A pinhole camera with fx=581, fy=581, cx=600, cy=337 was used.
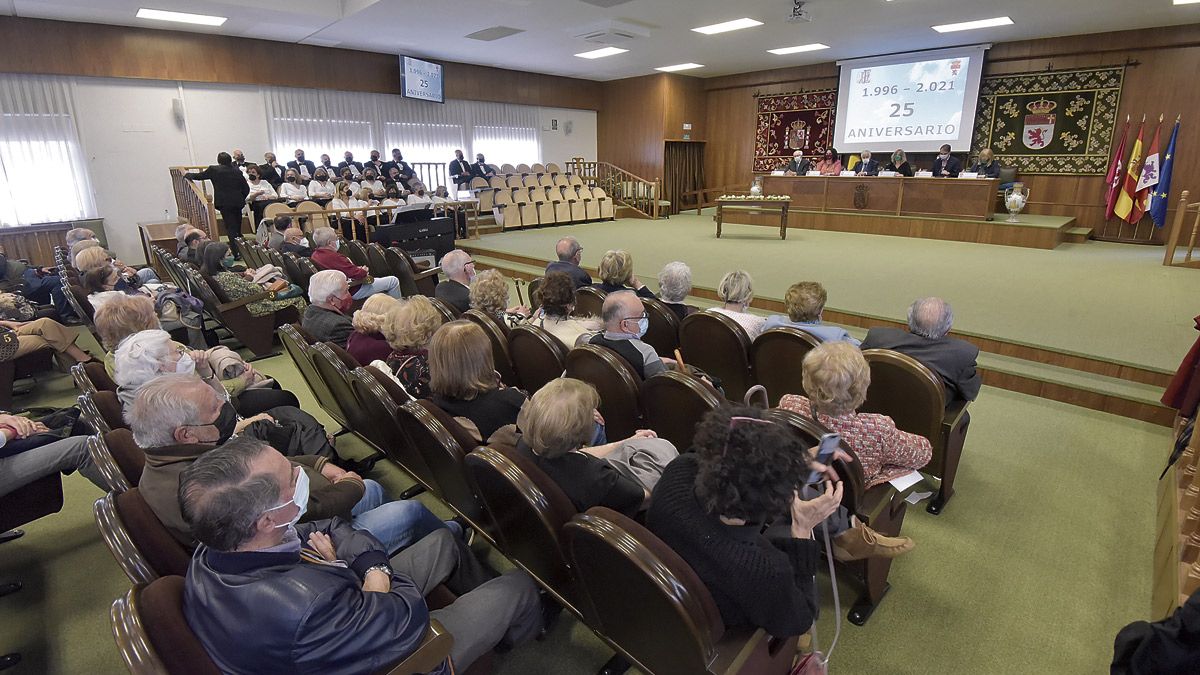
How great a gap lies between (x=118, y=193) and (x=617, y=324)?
9.76 meters

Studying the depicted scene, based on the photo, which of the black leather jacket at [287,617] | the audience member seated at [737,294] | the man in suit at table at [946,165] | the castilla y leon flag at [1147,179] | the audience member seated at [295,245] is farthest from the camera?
the man in suit at table at [946,165]

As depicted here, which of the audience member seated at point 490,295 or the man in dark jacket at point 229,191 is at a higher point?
the man in dark jacket at point 229,191

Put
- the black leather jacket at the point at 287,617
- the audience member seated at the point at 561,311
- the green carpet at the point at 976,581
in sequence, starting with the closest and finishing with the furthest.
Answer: the black leather jacket at the point at 287,617 < the green carpet at the point at 976,581 < the audience member seated at the point at 561,311

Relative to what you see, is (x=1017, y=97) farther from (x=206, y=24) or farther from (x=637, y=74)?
(x=206, y=24)

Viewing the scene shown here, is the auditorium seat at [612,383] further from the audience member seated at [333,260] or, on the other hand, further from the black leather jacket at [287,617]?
the audience member seated at [333,260]

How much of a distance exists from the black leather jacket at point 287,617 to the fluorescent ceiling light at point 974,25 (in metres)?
10.2

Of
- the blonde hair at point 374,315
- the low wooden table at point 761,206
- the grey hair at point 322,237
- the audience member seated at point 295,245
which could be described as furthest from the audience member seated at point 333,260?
the low wooden table at point 761,206

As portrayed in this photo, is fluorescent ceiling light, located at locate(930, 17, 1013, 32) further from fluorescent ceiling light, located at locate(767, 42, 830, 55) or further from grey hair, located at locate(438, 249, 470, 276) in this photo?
grey hair, located at locate(438, 249, 470, 276)

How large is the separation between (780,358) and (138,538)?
2289 millimetres

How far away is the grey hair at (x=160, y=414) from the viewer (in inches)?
61.4

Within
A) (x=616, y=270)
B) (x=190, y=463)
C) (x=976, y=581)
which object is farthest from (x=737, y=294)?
(x=190, y=463)

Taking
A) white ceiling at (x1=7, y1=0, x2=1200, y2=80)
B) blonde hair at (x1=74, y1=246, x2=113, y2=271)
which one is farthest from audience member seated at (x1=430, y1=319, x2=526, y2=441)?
white ceiling at (x1=7, y1=0, x2=1200, y2=80)

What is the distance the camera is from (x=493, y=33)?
886cm

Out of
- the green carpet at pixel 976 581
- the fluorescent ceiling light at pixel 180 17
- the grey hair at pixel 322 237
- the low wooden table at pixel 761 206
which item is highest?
the fluorescent ceiling light at pixel 180 17
